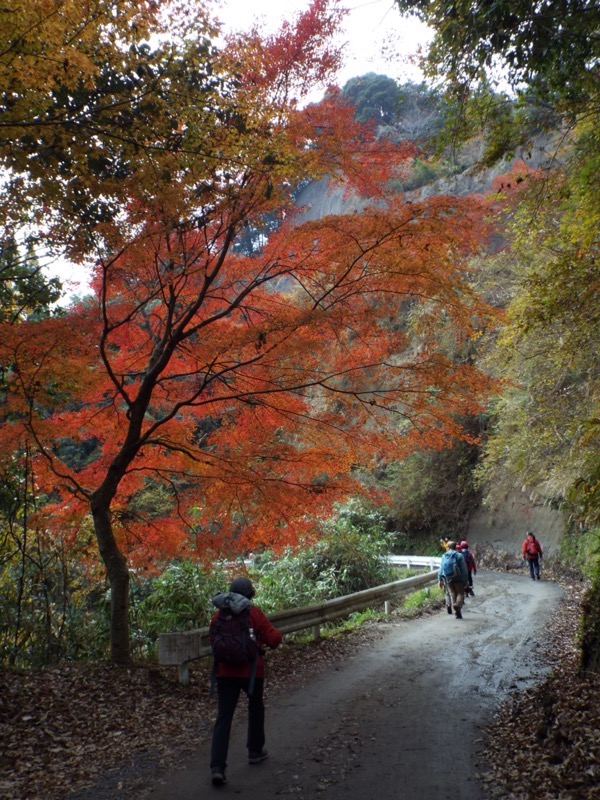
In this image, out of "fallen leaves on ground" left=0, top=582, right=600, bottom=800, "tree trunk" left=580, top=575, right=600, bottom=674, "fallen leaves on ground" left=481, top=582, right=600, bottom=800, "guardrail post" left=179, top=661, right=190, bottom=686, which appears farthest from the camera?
"guardrail post" left=179, top=661, right=190, bottom=686

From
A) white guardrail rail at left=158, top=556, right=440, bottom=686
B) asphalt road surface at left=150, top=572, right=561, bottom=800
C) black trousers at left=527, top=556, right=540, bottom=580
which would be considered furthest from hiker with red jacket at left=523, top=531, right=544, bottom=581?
asphalt road surface at left=150, top=572, right=561, bottom=800

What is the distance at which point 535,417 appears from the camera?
17.5 meters

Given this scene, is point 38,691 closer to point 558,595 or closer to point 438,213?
point 438,213

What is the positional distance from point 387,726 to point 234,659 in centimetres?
218

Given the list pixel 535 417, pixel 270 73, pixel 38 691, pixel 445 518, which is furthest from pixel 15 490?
pixel 445 518

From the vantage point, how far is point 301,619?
34.1 ft

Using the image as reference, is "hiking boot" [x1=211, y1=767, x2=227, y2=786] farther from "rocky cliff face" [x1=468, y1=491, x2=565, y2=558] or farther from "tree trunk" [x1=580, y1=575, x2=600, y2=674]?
"rocky cliff face" [x1=468, y1=491, x2=565, y2=558]

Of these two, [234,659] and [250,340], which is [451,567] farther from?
[234,659]

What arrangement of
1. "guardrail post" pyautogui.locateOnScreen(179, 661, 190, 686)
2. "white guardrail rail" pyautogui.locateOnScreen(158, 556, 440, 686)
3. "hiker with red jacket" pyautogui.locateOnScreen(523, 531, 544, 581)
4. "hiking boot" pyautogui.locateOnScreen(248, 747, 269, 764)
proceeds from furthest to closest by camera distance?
"hiker with red jacket" pyautogui.locateOnScreen(523, 531, 544, 581) < "guardrail post" pyautogui.locateOnScreen(179, 661, 190, 686) < "white guardrail rail" pyautogui.locateOnScreen(158, 556, 440, 686) < "hiking boot" pyautogui.locateOnScreen(248, 747, 269, 764)

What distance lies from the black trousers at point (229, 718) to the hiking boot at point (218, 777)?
0.04 meters

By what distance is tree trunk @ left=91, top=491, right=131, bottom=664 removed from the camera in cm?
845

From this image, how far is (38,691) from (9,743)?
49.9 inches

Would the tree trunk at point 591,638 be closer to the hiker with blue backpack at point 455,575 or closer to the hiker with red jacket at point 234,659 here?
the hiker with red jacket at point 234,659

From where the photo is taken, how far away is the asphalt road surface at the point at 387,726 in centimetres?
465
